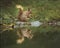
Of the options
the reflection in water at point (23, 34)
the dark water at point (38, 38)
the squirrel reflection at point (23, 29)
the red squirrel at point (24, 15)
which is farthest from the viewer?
the red squirrel at point (24, 15)

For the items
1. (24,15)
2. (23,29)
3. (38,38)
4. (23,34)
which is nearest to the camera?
(38,38)

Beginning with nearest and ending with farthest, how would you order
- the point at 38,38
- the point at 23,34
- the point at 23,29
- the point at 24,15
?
the point at 38,38 → the point at 23,34 → the point at 23,29 → the point at 24,15

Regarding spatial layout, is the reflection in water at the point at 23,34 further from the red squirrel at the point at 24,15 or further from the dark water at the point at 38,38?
the red squirrel at the point at 24,15

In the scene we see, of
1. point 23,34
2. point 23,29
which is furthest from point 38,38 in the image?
point 23,29

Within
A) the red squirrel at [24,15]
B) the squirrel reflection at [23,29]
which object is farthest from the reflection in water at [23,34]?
the red squirrel at [24,15]

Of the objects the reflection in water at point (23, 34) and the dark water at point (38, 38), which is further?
the reflection in water at point (23, 34)

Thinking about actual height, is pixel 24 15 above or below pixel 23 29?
above

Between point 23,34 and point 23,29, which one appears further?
point 23,29

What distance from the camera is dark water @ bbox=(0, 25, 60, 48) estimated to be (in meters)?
2.55

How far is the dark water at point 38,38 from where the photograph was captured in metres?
2.55

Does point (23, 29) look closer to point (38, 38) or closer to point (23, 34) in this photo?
point (23, 34)

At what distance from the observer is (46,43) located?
260 centimetres

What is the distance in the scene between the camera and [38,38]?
286cm

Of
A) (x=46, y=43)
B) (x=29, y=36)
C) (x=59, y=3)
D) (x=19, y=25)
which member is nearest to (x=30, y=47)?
(x=46, y=43)
